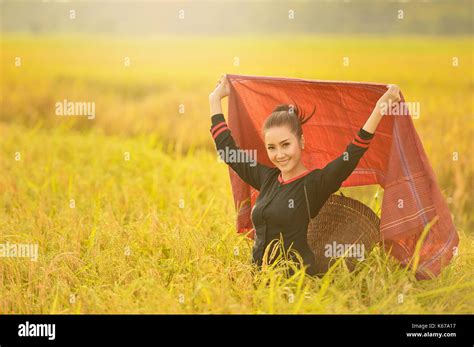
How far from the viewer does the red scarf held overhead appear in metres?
4.58

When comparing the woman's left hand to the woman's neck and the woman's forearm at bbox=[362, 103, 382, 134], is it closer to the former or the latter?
the woman's forearm at bbox=[362, 103, 382, 134]

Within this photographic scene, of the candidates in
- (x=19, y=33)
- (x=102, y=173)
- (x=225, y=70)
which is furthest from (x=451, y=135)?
(x=19, y=33)

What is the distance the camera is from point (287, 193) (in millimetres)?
4574

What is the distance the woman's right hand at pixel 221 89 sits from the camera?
4891 mm

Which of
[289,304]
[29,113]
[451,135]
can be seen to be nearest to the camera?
[289,304]

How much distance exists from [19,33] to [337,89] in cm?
2706

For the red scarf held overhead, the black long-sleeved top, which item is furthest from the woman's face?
the red scarf held overhead

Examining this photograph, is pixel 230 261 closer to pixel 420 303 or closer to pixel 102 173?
pixel 420 303

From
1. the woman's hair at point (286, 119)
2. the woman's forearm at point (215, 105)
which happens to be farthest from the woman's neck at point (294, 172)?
the woman's forearm at point (215, 105)

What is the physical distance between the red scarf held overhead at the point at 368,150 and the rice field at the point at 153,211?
212mm

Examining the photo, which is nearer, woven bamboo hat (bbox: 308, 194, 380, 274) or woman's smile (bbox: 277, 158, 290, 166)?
woman's smile (bbox: 277, 158, 290, 166)

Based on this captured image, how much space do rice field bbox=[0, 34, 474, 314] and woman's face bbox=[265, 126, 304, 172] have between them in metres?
0.66

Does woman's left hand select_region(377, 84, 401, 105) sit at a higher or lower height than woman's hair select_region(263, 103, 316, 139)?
higher

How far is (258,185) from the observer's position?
486 centimetres
